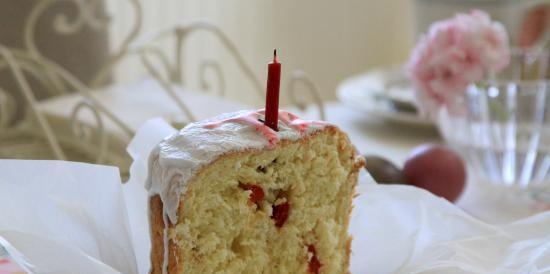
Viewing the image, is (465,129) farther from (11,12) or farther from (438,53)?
(11,12)

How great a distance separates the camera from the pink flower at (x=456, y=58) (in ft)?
3.87

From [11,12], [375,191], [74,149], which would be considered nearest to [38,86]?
[11,12]

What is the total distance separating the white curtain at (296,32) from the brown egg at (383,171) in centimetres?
117

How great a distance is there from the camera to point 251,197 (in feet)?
2.34

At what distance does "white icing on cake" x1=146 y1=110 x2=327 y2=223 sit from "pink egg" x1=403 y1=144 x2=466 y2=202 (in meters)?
0.38

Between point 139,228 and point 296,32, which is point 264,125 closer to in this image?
point 139,228

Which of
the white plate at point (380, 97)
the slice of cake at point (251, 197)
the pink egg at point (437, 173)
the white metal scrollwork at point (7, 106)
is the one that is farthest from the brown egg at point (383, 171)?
the white metal scrollwork at point (7, 106)

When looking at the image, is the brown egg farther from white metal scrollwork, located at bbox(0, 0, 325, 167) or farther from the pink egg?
white metal scrollwork, located at bbox(0, 0, 325, 167)

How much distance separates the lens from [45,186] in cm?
78

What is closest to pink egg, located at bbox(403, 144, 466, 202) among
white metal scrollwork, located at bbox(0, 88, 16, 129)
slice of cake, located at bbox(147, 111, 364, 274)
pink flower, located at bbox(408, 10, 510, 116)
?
pink flower, located at bbox(408, 10, 510, 116)

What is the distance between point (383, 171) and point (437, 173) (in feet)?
0.25

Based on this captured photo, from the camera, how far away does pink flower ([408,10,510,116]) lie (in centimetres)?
118

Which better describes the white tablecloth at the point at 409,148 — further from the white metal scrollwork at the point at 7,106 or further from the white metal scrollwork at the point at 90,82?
the white metal scrollwork at the point at 7,106

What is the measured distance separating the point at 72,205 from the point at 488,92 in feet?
2.21
